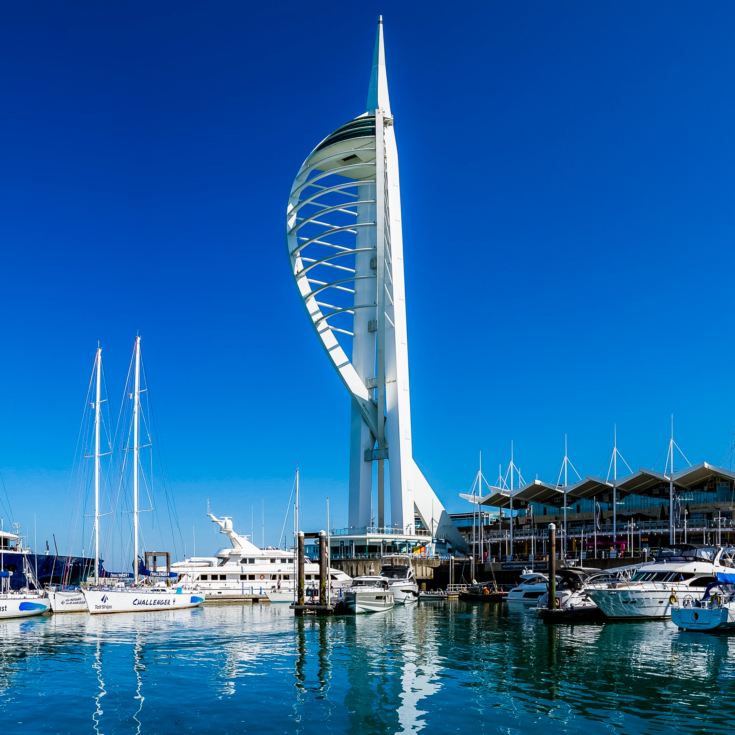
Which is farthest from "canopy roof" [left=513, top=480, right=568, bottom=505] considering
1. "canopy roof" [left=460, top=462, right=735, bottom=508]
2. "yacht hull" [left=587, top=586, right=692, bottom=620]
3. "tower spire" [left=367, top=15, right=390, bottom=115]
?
"yacht hull" [left=587, top=586, right=692, bottom=620]

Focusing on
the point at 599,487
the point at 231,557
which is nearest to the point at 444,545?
the point at 599,487

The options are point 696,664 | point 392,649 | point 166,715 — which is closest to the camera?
point 166,715

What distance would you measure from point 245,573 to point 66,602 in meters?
17.1

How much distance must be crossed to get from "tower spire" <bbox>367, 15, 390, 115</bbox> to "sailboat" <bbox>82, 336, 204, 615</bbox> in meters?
41.1

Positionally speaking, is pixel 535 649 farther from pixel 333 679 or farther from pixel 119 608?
pixel 119 608

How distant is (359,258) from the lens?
289 feet

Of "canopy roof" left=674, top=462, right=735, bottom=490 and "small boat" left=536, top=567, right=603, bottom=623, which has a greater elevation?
"canopy roof" left=674, top=462, right=735, bottom=490

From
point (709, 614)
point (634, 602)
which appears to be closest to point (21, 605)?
point (634, 602)

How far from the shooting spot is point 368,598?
1938 inches

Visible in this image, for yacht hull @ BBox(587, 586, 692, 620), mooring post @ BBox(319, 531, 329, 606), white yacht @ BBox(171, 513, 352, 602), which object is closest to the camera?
yacht hull @ BBox(587, 586, 692, 620)

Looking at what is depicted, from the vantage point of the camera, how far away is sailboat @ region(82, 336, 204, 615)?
162ft

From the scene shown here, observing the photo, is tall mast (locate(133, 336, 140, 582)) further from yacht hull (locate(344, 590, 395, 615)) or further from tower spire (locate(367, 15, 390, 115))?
tower spire (locate(367, 15, 390, 115))

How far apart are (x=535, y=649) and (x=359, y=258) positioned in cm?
5965

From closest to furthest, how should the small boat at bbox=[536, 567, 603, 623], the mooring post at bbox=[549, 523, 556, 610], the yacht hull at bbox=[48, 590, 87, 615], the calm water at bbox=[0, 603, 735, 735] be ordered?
1. the calm water at bbox=[0, 603, 735, 735]
2. the small boat at bbox=[536, 567, 603, 623]
3. the mooring post at bbox=[549, 523, 556, 610]
4. the yacht hull at bbox=[48, 590, 87, 615]
